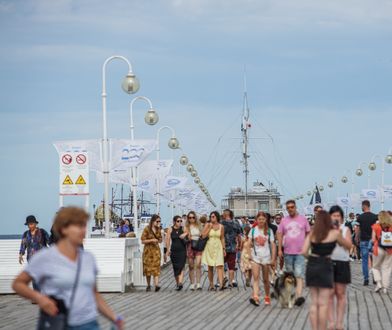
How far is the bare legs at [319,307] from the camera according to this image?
10.7 metres

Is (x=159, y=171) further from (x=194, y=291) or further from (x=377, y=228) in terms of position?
(x=377, y=228)

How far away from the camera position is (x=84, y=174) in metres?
22.2

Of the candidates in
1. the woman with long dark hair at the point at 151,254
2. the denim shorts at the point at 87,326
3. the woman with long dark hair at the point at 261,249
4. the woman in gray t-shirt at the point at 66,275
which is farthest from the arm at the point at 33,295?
the woman with long dark hair at the point at 151,254

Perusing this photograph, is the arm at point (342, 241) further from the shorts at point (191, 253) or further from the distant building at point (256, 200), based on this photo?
the distant building at point (256, 200)

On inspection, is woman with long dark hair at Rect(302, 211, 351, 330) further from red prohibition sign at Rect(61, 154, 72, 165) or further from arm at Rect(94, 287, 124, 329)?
red prohibition sign at Rect(61, 154, 72, 165)

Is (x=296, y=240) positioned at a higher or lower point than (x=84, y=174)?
lower

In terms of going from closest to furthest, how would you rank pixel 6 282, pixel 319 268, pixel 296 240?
pixel 319 268, pixel 296 240, pixel 6 282

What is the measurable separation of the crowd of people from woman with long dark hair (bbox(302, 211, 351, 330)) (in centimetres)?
1

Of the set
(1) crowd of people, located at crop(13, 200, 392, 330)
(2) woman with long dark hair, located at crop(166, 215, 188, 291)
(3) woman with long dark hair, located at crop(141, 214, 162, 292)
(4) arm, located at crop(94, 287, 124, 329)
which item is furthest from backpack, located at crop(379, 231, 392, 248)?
(4) arm, located at crop(94, 287, 124, 329)

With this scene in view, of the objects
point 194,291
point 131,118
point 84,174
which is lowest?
point 194,291

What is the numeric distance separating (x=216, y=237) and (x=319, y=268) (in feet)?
33.6

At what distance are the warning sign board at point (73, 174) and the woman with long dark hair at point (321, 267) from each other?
38.9ft

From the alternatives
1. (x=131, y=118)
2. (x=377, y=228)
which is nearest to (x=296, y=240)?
(x=377, y=228)

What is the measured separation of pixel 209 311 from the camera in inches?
639
